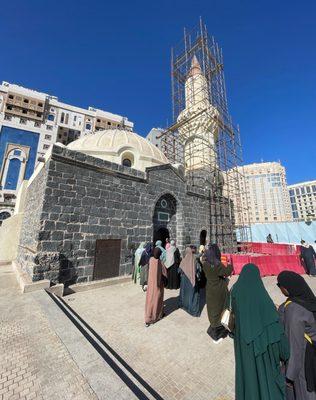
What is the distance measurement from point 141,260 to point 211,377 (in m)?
4.05

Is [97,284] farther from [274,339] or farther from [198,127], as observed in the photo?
[198,127]

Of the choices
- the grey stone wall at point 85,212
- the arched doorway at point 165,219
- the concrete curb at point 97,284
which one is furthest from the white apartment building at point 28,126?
the concrete curb at point 97,284

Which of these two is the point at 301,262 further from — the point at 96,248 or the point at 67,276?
the point at 67,276

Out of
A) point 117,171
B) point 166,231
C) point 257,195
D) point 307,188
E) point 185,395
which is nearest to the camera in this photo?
point 185,395

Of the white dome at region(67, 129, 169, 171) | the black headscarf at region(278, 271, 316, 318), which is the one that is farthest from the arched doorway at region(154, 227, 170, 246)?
the black headscarf at region(278, 271, 316, 318)

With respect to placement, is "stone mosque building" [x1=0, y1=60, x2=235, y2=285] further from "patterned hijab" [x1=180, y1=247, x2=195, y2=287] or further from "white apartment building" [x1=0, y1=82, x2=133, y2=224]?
"white apartment building" [x1=0, y1=82, x2=133, y2=224]

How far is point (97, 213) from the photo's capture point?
7035mm

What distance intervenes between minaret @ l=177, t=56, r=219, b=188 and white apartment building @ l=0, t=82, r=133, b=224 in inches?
639

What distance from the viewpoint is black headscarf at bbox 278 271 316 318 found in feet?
5.71

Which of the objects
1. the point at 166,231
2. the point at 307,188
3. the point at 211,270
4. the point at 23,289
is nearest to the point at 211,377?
the point at 211,270

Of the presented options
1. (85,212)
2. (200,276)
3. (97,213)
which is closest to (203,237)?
(200,276)

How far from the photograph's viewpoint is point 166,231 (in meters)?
9.95

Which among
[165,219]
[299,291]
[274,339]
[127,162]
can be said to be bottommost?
[274,339]

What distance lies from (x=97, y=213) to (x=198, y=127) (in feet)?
38.5
